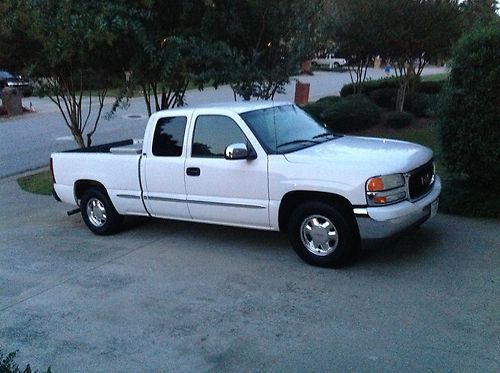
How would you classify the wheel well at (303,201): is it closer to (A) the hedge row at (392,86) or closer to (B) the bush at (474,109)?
(B) the bush at (474,109)

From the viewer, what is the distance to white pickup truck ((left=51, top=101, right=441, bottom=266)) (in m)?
5.58

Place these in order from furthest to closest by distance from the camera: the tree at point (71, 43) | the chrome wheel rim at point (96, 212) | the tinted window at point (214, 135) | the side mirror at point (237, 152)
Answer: the tree at point (71, 43) < the chrome wheel rim at point (96, 212) < the tinted window at point (214, 135) < the side mirror at point (237, 152)

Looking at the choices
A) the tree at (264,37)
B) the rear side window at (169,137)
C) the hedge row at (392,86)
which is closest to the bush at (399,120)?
the hedge row at (392,86)

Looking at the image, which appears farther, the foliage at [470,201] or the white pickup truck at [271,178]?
the foliage at [470,201]

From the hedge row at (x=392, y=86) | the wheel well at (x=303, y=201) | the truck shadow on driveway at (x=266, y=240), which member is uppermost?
the hedge row at (x=392, y=86)

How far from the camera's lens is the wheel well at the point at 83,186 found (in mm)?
7672

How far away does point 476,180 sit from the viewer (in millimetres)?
7324

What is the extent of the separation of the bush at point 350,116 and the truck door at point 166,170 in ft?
23.9

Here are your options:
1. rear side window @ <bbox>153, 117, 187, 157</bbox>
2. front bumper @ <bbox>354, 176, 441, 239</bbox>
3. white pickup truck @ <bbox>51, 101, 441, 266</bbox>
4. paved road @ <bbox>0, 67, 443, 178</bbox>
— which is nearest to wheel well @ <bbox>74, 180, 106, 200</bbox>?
white pickup truck @ <bbox>51, 101, 441, 266</bbox>

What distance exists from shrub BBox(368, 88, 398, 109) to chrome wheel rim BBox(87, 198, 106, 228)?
34.6 ft

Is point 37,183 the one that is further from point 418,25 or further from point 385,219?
point 418,25

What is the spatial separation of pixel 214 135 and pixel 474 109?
121 inches

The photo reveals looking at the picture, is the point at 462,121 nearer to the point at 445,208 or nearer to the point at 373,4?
the point at 445,208

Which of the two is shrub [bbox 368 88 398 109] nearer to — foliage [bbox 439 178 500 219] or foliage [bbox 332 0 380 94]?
foliage [bbox 332 0 380 94]
